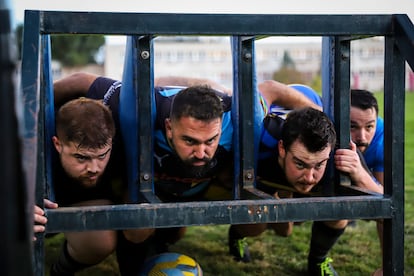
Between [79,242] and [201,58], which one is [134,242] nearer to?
[79,242]

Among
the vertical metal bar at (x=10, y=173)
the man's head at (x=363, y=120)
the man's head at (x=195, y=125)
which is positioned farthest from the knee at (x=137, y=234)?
the vertical metal bar at (x=10, y=173)

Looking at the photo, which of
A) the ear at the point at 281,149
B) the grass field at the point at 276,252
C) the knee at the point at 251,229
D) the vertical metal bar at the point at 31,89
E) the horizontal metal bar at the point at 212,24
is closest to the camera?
the vertical metal bar at the point at 31,89

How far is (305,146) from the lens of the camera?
296 cm

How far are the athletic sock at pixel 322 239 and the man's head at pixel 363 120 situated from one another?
0.49 metres

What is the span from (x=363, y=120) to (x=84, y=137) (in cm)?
146

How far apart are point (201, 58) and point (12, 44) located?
4496 cm

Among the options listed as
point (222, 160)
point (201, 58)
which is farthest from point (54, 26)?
point (201, 58)

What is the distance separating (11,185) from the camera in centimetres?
113

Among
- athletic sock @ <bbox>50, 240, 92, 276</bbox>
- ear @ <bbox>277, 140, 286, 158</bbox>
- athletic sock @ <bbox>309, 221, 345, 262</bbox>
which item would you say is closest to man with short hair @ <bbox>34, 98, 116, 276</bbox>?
athletic sock @ <bbox>50, 240, 92, 276</bbox>

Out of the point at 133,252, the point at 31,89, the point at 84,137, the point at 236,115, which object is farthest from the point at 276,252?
the point at 31,89

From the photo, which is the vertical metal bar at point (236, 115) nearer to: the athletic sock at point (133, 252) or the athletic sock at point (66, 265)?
the athletic sock at point (133, 252)

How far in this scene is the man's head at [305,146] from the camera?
286cm

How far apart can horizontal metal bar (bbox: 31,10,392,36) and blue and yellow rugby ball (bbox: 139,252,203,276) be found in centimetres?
115

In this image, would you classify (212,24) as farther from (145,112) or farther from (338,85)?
(338,85)
